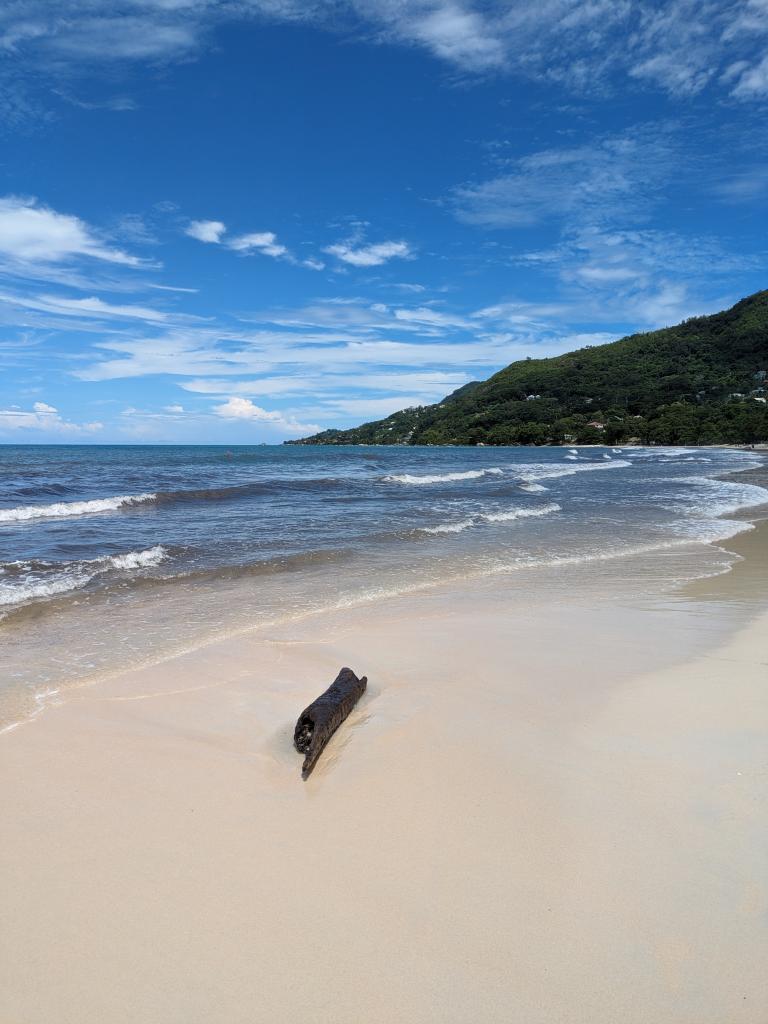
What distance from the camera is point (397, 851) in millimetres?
3000

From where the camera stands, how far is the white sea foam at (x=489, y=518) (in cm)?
1488

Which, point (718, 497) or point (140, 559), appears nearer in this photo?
point (140, 559)

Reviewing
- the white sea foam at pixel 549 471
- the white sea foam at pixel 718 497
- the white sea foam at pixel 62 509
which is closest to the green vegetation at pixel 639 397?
the white sea foam at pixel 549 471

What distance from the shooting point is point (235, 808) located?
3.40 metres

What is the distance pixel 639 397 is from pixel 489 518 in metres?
115

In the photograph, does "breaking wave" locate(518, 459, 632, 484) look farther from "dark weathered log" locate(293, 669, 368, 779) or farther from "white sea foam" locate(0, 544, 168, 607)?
"dark weathered log" locate(293, 669, 368, 779)

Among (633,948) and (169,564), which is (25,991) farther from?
(169,564)

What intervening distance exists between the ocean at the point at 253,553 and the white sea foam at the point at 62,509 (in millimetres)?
86

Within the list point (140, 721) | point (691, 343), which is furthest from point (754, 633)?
point (691, 343)

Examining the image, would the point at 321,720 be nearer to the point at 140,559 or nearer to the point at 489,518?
the point at 140,559

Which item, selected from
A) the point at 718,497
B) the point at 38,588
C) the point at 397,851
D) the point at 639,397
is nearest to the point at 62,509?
the point at 38,588

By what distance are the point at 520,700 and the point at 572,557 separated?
7.12 meters

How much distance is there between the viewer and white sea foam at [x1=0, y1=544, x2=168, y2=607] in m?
8.46

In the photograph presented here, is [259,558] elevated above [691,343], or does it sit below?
below
